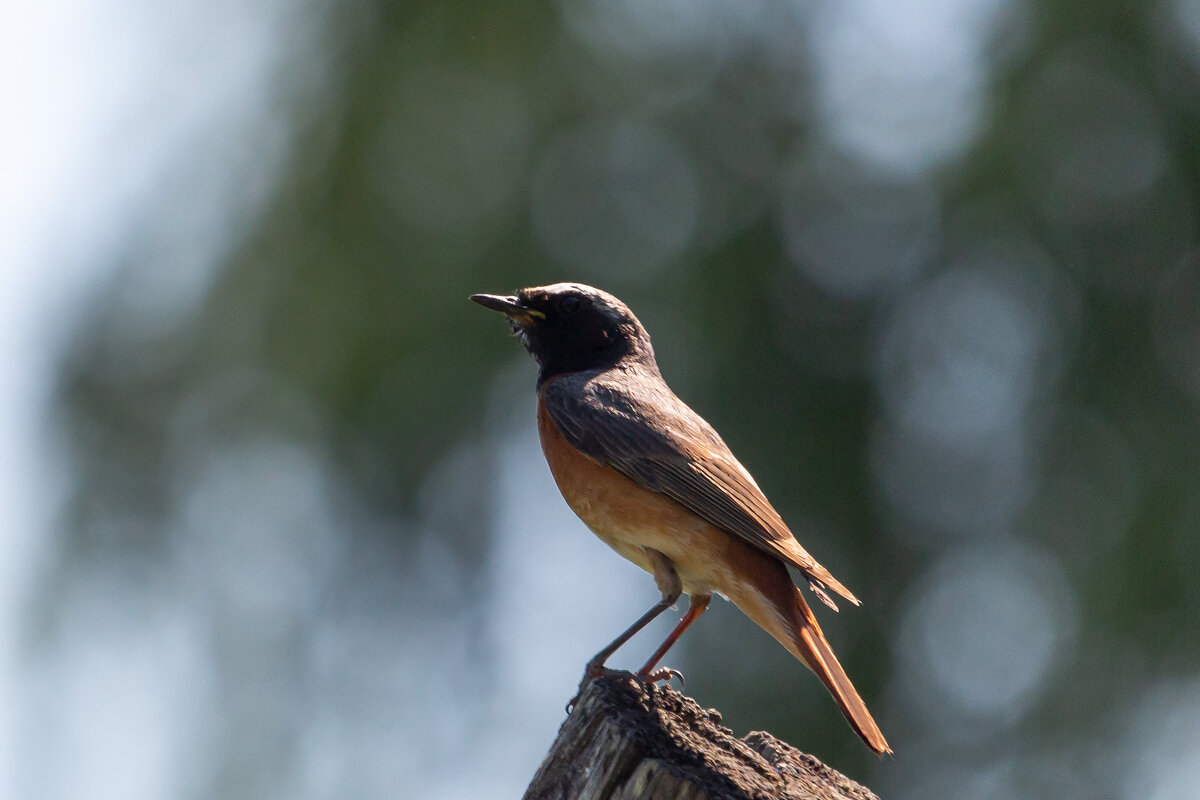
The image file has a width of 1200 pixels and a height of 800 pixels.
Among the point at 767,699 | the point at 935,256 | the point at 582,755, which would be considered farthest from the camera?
the point at 935,256

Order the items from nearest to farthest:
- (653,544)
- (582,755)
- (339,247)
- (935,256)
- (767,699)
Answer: (582,755) → (653,544) → (767,699) → (339,247) → (935,256)

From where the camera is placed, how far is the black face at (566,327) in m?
5.74

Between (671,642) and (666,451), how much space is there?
80 cm

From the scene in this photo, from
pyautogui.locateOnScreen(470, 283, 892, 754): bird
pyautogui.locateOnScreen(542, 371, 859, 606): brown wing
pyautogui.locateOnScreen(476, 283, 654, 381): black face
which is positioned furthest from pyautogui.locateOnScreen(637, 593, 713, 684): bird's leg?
pyautogui.locateOnScreen(476, 283, 654, 381): black face

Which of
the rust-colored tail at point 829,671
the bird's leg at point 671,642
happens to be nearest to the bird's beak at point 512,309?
the bird's leg at point 671,642

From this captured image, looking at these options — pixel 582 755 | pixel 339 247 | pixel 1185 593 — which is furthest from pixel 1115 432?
pixel 582 755

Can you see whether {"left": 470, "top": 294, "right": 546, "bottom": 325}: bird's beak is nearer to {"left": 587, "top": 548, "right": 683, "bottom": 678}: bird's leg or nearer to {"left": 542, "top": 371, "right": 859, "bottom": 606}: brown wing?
{"left": 542, "top": 371, "right": 859, "bottom": 606}: brown wing

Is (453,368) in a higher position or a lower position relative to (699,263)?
lower

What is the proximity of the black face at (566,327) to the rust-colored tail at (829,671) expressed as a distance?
1.74 meters

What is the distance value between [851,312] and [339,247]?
376 cm

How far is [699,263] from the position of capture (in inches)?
332

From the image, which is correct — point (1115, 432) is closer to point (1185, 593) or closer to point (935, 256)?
point (1185, 593)

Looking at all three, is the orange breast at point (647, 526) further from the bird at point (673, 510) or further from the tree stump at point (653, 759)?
the tree stump at point (653, 759)

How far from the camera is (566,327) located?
228 inches
